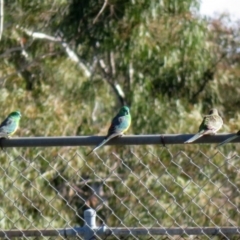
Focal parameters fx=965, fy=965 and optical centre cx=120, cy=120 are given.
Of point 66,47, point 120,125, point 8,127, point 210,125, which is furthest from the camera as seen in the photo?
point 66,47

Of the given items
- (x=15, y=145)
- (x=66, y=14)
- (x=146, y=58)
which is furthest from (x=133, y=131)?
(x=15, y=145)

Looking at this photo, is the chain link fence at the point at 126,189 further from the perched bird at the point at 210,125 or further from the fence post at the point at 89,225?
the fence post at the point at 89,225

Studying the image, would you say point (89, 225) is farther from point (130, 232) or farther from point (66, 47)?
point (66, 47)

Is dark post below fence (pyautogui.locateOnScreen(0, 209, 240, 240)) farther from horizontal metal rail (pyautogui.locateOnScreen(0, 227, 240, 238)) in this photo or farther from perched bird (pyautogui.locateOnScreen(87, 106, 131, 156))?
perched bird (pyautogui.locateOnScreen(87, 106, 131, 156))

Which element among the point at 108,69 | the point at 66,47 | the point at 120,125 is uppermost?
the point at 120,125

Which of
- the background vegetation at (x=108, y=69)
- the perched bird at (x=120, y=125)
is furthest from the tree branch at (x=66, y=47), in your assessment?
the perched bird at (x=120, y=125)

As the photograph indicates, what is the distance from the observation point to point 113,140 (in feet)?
11.7

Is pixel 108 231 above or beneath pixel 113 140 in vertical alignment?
beneath


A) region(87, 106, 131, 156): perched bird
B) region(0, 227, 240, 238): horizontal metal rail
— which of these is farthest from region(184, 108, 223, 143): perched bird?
region(0, 227, 240, 238): horizontal metal rail

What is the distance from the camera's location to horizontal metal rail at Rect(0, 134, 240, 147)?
3.46 m

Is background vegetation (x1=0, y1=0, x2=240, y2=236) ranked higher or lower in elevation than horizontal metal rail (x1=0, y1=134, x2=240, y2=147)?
lower

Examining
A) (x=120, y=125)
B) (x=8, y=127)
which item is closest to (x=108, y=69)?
(x=8, y=127)

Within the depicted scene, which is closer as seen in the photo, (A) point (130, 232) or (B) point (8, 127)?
(A) point (130, 232)

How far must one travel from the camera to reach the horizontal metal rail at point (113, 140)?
136 inches
